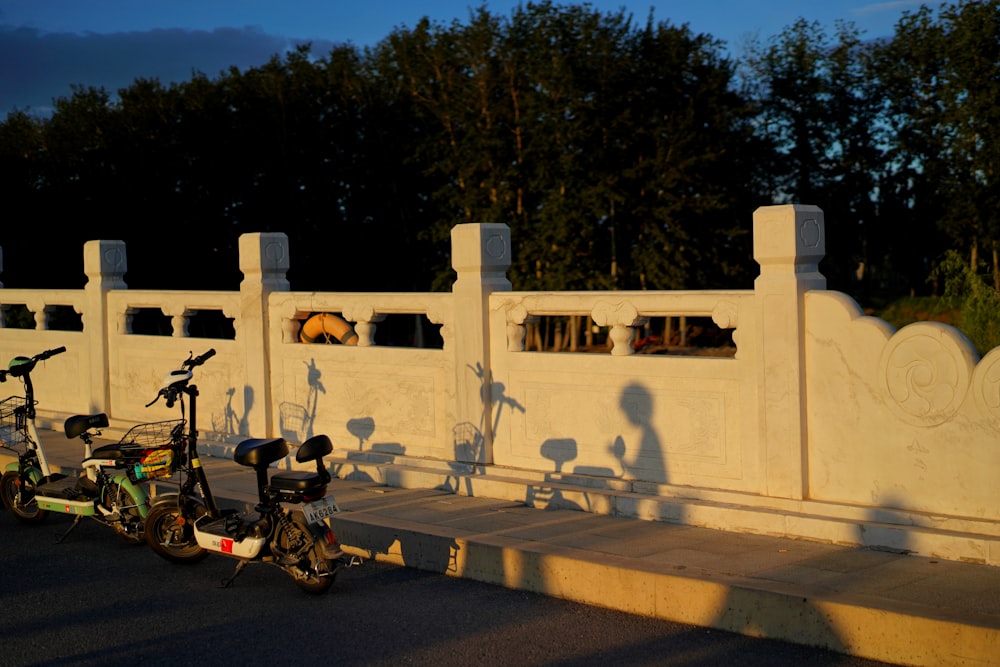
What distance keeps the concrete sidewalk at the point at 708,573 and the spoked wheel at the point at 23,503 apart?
2.56 m

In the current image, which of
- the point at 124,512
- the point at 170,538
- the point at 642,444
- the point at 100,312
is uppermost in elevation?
the point at 100,312

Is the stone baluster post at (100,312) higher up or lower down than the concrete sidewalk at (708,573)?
higher up

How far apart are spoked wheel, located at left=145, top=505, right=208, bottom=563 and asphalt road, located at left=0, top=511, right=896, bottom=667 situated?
0.32 feet

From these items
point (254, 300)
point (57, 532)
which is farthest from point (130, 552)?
point (254, 300)

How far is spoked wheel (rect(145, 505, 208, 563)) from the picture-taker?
7789 millimetres

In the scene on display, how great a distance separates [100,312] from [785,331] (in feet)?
26.9

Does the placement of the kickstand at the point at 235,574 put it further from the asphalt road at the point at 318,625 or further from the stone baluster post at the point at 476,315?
the stone baluster post at the point at 476,315

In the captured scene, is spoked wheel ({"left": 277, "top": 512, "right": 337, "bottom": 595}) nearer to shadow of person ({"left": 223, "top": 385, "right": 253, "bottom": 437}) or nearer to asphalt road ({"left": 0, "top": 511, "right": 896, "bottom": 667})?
asphalt road ({"left": 0, "top": 511, "right": 896, "bottom": 667})

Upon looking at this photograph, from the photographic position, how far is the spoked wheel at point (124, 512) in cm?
828

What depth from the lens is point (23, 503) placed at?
9.41 meters

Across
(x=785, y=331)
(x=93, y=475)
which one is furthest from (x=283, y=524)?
(x=785, y=331)

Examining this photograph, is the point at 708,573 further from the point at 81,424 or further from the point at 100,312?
the point at 100,312

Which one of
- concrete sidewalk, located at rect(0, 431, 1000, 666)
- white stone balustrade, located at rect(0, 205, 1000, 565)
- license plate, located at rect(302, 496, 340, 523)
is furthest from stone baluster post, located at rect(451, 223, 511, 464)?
license plate, located at rect(302, 496, 340, 523)

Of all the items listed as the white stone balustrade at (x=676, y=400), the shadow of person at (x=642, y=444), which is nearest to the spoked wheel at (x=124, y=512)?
the white stone balustrade at (x=676, y=400)
